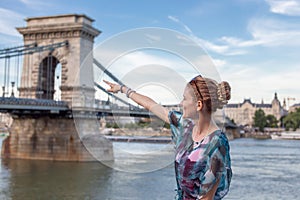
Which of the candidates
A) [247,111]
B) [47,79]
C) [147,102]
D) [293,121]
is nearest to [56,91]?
[47,79]

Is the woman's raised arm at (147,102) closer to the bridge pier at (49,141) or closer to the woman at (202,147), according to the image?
the woman at (202,147)

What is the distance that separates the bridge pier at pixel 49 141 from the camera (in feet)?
82.2

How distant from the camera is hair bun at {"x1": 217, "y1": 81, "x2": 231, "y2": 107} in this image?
1.96 meters

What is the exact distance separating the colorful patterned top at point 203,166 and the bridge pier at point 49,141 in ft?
72.1

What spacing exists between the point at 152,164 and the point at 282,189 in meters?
15.1

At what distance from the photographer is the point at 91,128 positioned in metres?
26.1

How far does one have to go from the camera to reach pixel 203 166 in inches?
74.2

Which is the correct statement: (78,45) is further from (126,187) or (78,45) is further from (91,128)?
(126,187)

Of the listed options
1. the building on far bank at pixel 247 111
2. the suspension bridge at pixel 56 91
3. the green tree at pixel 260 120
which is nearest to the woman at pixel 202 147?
the suspension bridge at pixel 56 91

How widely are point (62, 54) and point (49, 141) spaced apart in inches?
211

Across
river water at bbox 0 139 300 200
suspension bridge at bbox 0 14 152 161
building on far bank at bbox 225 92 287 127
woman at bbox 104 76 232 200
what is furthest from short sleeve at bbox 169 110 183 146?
building on far bank at bbox 225 92 287 127

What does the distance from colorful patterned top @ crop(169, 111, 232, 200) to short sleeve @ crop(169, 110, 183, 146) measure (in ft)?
0.42

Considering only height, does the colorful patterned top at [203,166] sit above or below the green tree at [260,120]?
below

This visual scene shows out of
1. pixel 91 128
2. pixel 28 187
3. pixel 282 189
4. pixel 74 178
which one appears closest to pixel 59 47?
pixel 91 128
